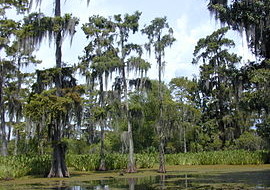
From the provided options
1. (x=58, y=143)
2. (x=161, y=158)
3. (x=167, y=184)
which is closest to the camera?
(x=167, y=184)

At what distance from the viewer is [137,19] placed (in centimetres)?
2525

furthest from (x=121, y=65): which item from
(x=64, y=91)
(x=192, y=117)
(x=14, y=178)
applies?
(x=192, y=117)

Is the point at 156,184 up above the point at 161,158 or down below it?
below

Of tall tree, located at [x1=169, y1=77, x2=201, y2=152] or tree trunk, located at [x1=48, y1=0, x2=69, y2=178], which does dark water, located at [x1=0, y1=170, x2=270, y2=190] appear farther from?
tall tree, located at [x1=169, y1=77, x2=201, y2=152]

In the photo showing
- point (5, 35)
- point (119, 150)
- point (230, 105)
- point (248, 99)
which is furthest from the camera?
point (119, 150)

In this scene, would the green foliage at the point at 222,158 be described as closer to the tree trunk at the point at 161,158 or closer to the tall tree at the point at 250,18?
the tree trunk at the point at 161,158

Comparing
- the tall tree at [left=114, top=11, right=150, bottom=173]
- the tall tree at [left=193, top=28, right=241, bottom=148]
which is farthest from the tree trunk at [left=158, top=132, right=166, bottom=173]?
the tall tree at [left=193, top=28, right=241, bottom=148]

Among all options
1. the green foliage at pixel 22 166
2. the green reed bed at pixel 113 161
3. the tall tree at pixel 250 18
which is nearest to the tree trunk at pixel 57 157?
the green reed bed at pixel 113 161

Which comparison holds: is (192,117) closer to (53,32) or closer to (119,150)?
(119,150)

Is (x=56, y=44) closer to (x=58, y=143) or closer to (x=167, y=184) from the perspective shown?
(x=58, y=143)

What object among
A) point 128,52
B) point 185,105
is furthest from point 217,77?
point 128,52

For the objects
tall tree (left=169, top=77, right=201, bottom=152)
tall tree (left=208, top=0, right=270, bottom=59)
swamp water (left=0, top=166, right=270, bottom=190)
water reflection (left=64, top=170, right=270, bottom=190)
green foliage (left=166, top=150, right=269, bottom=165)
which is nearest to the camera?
water reflection (left=64, top=170, right=270, bottom=190)

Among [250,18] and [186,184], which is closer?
[186,184]

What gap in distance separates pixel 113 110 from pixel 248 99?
11.5 meters
